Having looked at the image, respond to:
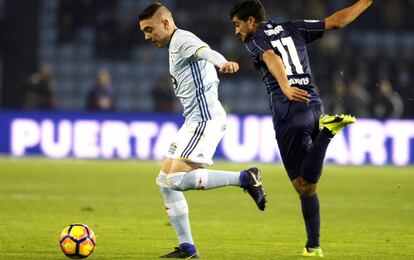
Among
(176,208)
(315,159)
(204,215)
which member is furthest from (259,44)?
(204,215)

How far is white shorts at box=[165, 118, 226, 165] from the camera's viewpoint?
25.7 ft

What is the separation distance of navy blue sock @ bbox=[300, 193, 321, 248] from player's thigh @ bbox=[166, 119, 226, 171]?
0.78 meters

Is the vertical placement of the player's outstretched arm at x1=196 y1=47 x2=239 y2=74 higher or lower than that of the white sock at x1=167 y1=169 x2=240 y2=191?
higher

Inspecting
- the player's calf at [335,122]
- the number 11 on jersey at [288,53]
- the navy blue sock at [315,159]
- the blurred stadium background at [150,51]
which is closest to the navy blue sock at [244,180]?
the navy blue sock at [315,159]

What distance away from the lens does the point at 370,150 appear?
20938mm

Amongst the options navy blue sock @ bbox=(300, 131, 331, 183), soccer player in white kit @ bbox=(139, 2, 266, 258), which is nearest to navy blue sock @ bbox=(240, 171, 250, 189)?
soccer player in white kit @ bbox=(139, 2, 266, 258)

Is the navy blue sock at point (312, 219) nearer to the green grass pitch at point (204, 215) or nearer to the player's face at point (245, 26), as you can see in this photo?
the green grass pitch at point (204, 215)

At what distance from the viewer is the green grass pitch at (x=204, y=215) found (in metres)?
8.52

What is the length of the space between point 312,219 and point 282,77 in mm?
1123

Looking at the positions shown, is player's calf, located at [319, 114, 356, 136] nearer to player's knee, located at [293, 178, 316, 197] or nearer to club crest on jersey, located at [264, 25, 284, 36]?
player's knee, located at [293, 178, 316, 197]

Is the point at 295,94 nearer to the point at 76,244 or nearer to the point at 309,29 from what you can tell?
the point at 309,29

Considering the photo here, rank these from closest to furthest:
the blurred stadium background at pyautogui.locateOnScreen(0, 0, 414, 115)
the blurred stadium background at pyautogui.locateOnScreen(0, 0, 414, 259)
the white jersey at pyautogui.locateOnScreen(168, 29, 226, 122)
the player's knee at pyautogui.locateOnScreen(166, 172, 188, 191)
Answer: the player's knee at pyautogui.locateOnScreen(166, 172, 188, 191)
the white jersey at pyautogui.locateOnScreen(168, 29, 226, 122)
the blurred stadium background at pyautogui.locateOnScreen(0, 0, 414, 259)
the blurred stadium background at pyautogui.locateOnScreen(0, 0, 414, 115)

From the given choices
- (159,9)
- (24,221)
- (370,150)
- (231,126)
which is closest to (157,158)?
(231,126)

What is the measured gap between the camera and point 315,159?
768 centimetres
